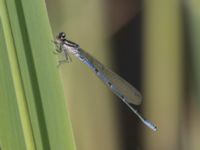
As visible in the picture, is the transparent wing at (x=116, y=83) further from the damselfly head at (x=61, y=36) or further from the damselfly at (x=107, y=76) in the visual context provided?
the damselfly head at (x=61, y=36)

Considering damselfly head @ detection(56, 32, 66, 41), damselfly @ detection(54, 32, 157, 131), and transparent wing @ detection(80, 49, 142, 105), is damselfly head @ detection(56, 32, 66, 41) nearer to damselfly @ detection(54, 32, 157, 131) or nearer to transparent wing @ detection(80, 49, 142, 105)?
damselfly @ detection(54, 32, 157, 131)

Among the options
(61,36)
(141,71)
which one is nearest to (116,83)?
(141,71)

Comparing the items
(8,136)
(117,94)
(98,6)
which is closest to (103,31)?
(98,6)

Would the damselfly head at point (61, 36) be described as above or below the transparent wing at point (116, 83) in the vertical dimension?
above

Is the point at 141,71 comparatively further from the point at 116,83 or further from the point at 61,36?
the point at 61,36

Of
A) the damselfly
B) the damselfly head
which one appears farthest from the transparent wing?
the damselfly head

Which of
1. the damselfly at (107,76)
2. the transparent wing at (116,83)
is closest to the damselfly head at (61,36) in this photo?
the damselfly at (107,76)
